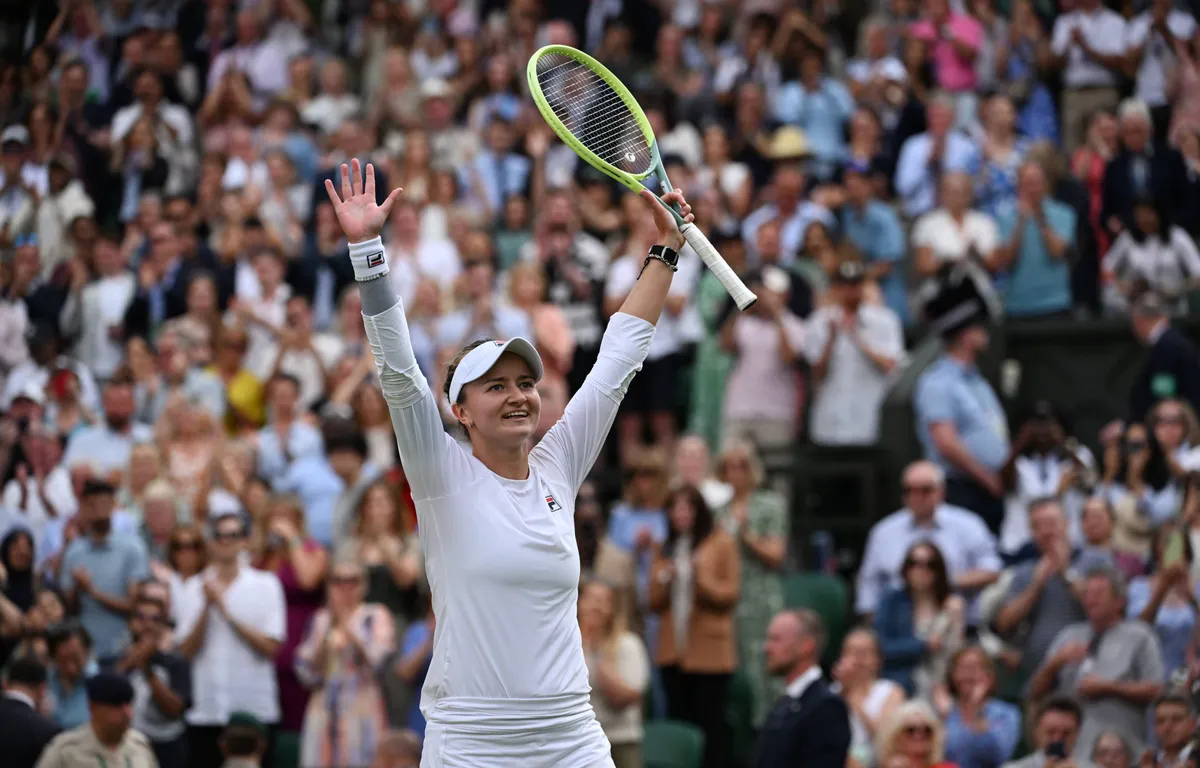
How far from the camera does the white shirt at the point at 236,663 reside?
35.0ft

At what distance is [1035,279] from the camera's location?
13.6m

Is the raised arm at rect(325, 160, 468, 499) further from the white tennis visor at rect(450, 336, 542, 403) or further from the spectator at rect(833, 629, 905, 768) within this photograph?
the spectator at rect(833, 629, 905, 768)

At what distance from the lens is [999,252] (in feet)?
44.8

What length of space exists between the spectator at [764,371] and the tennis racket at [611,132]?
6.44 m

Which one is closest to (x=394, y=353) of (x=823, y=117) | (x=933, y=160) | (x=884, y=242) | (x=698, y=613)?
(x=698, y=613)

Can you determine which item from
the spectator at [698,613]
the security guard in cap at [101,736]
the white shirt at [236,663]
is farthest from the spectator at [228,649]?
the spectator at [698,613]

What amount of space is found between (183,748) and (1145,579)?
16.6ft

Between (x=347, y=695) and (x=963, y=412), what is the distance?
4.33 m

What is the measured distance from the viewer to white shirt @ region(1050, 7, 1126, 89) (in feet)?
50.4

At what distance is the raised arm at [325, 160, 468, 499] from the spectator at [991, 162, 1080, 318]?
9128mm

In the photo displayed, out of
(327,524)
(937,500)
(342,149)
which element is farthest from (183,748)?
(342,149)

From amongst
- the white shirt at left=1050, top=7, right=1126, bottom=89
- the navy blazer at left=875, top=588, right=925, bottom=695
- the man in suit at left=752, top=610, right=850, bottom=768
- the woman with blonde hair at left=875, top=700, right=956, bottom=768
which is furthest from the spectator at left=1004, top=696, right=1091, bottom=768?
the white shirt at left=1050, top=7, right=1126, bottom=89

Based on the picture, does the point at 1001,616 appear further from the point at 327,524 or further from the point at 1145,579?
the point at 327,524

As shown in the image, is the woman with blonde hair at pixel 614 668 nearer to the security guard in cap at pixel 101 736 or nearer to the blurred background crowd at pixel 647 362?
the blurred background crowd at pixel 647 362
